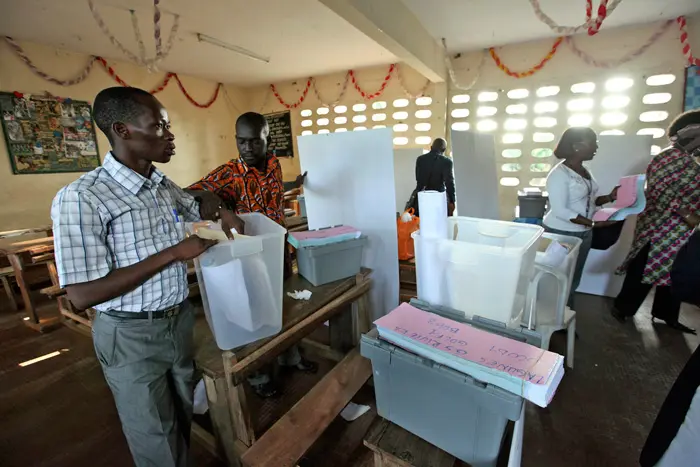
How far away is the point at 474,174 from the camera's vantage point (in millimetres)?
2260

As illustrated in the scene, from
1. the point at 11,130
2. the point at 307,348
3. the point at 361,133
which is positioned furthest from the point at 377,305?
the point at 11,130

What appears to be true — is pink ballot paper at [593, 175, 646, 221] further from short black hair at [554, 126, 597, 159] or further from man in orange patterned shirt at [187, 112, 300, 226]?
man in orange patterned shirt at [187, 112, 300, 226]

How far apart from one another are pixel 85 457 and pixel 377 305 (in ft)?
5.47

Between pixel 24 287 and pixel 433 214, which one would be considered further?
pixel 24 287

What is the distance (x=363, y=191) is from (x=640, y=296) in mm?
2291

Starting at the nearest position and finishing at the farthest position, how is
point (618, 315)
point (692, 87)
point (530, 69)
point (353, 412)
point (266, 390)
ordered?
point (353, 412) < point (266, 390) < point (618, 315) < point (692, 87) < point (530, 69)

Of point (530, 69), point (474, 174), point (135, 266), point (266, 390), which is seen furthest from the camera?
point (530, 69)

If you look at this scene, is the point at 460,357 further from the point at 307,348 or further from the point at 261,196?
the point at 307,348

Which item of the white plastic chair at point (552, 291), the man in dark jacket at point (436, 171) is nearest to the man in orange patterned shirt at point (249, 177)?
the white plastic chair at point (552, 291)

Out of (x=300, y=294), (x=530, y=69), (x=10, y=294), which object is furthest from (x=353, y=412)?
(x=530, y=69)

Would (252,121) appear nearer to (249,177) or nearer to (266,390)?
(249,177)

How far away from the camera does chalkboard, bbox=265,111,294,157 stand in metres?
6.04

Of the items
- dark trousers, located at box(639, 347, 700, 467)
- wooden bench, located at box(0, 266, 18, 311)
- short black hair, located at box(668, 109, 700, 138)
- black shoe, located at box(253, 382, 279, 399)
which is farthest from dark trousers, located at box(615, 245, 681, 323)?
wooden bench, located at box(0, 266, 18, 311)

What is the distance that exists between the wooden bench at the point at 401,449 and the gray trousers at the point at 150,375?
2.22ft
